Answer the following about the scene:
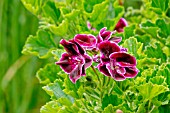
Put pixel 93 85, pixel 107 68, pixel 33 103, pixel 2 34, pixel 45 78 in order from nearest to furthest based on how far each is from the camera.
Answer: pixel 107 68 < pixel 93 85 < pixel 45 78 < pixel 2 34 < pixel 33 103

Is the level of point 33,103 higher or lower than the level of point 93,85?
lower

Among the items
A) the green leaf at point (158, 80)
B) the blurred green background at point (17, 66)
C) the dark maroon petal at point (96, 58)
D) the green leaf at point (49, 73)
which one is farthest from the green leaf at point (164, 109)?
the blurred green background at point (17, 66)

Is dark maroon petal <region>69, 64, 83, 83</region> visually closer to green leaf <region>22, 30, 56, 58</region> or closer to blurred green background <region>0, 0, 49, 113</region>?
green leaf <region>22, 30, 56, 58</region>

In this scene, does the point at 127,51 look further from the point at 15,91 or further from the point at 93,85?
the point at 15,91

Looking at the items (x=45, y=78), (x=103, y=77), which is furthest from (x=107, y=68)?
(x=45, y=78)

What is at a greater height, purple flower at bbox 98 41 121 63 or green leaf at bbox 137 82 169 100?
purple flower at bbox 98 41 121 63

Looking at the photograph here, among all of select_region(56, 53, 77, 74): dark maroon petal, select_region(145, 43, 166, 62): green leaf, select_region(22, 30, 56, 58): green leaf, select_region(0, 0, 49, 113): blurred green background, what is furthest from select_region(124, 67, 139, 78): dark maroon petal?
select_region(0, 0, 49, 113): blurred green background
